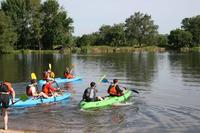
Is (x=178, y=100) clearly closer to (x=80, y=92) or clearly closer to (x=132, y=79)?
(x=80, y=92)

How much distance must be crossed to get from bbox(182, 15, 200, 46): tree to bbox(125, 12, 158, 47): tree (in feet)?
40.7

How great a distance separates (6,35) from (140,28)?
8053cm

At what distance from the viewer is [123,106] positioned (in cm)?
2305

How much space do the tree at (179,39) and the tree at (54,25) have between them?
42772 mm

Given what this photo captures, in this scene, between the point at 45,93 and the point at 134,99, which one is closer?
the point at 45,93

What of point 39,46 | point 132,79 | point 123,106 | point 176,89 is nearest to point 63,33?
point 39,46

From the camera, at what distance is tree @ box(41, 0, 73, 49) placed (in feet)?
374

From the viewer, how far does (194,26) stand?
15638 centimetres

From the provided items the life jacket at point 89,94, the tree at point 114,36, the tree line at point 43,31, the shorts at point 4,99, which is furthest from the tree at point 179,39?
the shorts at point 4,99

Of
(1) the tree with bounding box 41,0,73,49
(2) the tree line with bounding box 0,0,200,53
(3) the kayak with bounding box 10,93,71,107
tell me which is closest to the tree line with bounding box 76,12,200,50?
(2) the tree line with bounding box 0,0,200,53

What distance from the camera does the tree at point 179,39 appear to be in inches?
5571

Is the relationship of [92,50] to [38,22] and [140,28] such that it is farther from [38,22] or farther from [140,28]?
[140,28]

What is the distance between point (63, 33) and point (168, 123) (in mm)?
97932

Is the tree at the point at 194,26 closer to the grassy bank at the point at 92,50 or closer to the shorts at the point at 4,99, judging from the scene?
the grassy bank at the point at 92,50
